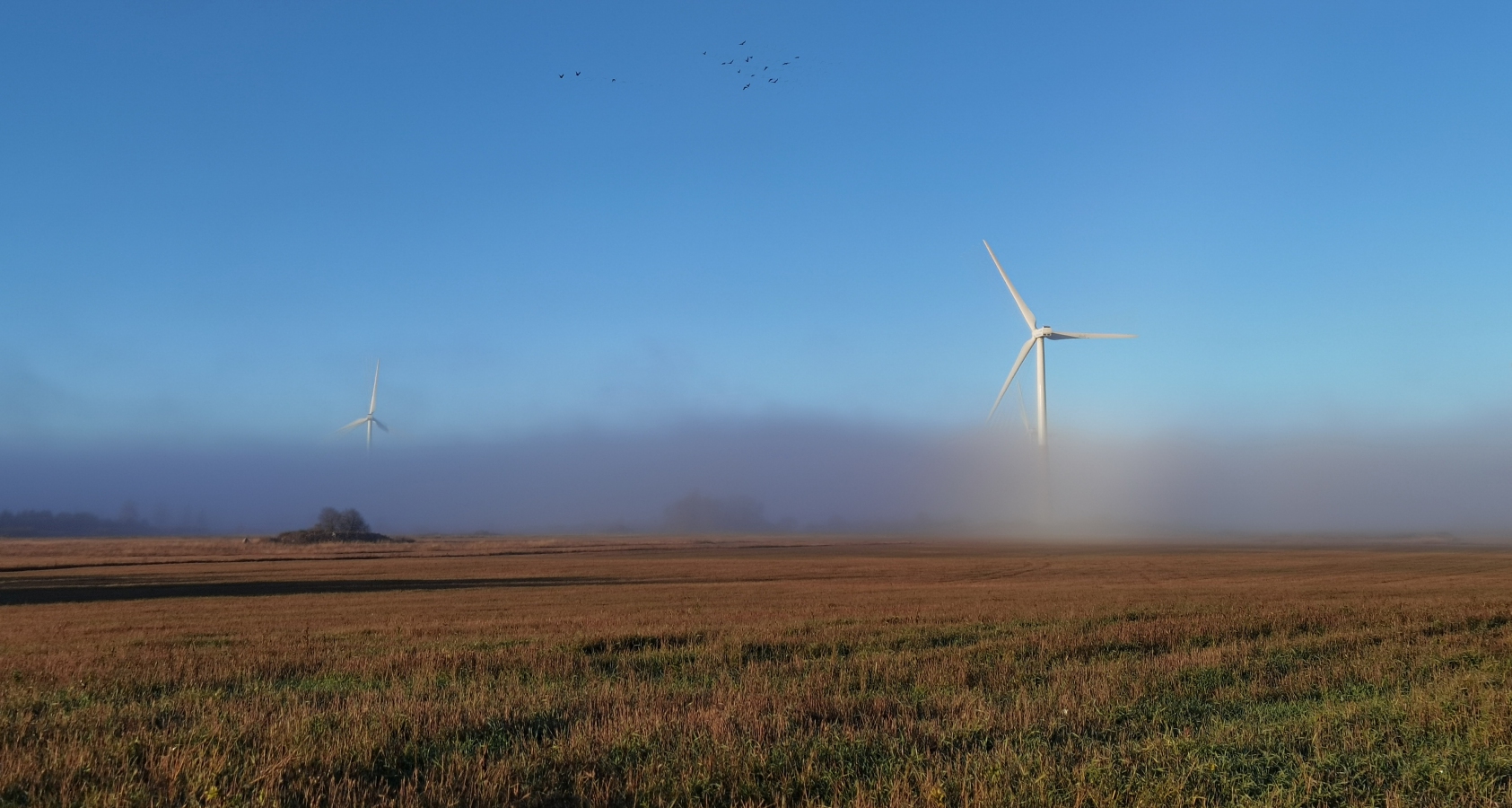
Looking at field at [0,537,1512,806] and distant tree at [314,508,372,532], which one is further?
distant tree at [314,508,372,532]

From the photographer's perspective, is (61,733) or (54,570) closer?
(61,733)

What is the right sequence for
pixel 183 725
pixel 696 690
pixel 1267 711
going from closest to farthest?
pixel 183 725 < pixel 1267 711 < pixel 696 690

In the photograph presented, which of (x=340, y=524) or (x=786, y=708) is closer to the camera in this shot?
(x=786, y=708)

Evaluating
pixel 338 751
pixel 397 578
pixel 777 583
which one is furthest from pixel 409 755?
pixel 397 578

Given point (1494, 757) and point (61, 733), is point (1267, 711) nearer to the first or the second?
point (1494, 757)

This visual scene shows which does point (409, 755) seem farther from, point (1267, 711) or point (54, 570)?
point (54, 570)

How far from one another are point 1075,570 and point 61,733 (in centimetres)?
6186

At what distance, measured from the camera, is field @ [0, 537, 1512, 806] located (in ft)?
24.3

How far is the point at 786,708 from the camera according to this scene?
10250 millimetres

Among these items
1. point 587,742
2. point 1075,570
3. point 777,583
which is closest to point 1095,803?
point 587,742

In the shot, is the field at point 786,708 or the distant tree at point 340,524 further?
the distant tree at point 340,524

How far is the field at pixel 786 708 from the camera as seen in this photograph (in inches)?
292

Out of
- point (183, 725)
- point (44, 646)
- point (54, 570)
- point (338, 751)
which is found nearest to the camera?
point (338, 751)

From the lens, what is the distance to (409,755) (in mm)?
8156
